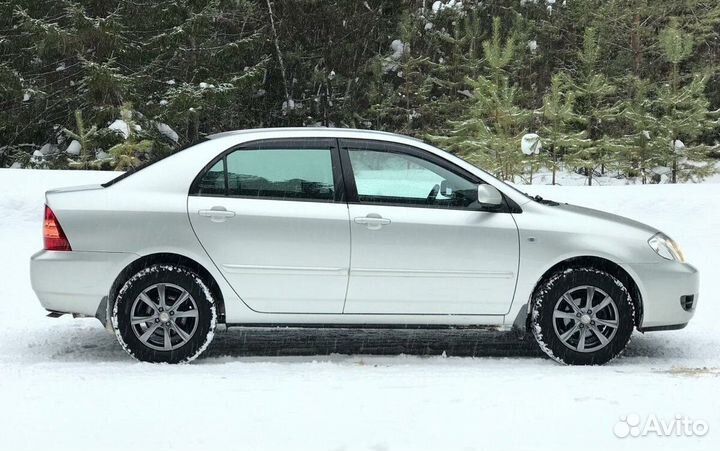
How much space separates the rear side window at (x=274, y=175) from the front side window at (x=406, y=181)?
0.73 ft

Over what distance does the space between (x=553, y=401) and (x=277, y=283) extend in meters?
2.12

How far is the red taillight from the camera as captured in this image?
6180mm

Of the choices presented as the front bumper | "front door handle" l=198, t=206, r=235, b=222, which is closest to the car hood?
the front bumper

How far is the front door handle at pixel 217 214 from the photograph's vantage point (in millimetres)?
6199

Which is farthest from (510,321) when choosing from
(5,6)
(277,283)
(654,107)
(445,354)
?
(5,6)

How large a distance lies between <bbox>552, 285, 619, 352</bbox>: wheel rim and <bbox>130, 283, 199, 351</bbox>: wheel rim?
250 centimetres

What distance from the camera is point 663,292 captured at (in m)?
6.38

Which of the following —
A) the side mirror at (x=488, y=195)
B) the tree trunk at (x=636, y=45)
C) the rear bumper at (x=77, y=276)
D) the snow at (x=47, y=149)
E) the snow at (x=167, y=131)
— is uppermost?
the tree trunk at (x=636, y=45)

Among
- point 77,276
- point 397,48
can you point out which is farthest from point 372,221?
point 397,48

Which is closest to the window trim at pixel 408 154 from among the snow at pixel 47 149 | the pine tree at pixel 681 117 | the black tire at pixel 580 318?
the black tire at pixel 580 318

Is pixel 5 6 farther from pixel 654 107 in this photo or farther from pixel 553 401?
pixel 553 401

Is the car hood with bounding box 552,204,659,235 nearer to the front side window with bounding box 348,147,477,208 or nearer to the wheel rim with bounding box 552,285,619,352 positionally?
the wheel rim with bounding box 552,285,619,352

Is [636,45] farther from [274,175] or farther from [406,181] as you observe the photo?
[274,175]

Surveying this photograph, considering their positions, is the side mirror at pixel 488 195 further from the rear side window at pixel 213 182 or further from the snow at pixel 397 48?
the snow at pixel 397 48
